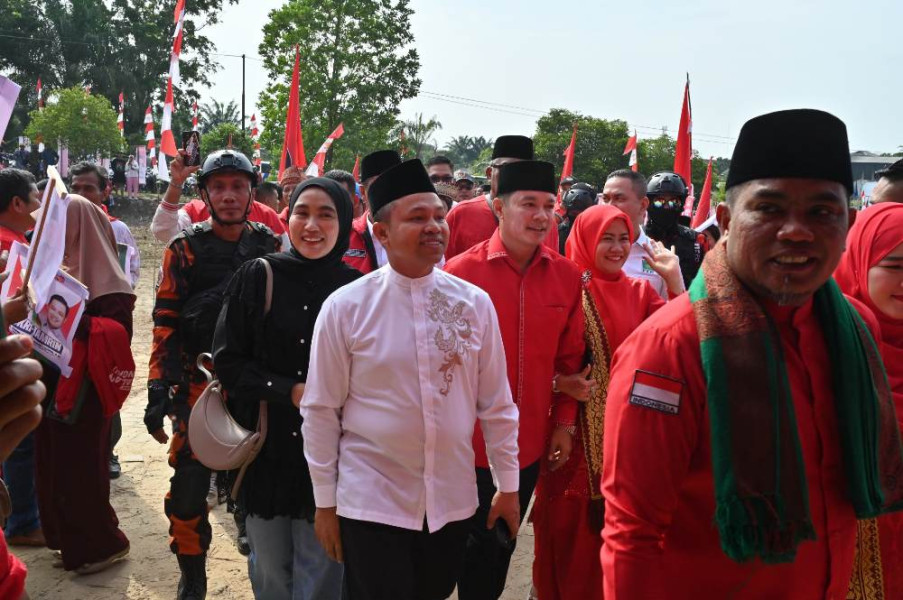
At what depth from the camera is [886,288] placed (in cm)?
280

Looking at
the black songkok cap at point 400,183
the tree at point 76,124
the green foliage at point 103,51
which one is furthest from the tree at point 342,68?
the black songkok cap at point 400,183

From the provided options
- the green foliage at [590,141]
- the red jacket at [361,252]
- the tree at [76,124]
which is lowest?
the red jacket at [361,252]

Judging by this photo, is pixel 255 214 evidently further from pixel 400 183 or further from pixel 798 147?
pixel 798 147

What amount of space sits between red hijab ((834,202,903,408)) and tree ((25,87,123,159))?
2909 centimetres

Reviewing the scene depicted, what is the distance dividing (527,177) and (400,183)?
1.21 meters

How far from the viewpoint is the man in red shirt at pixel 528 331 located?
146 inches

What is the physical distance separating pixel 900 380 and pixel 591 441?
1.45 metres

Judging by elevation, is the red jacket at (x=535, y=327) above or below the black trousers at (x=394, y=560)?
above

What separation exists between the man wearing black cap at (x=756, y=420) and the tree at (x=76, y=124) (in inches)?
1169

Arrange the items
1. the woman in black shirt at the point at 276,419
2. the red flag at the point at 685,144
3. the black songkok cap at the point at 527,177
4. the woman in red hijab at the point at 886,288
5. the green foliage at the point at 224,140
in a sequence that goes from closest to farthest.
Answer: the woman in red hijab at the point at 886,288, the woman in black shirt at the point at 276,419, the black songkok cap at the point at 527,177, the red flag at the point at 685,144, the green foliage at the point at 224,140

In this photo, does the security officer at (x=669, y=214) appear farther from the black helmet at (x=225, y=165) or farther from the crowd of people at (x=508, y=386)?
the black helmet at (x=225, y=165)

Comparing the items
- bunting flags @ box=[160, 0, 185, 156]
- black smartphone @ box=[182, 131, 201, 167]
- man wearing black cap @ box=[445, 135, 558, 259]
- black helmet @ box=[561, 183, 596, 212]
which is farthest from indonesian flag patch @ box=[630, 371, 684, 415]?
bunting flags @ box=[160, 0, 185, 156]

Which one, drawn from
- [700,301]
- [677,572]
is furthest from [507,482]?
[700,301]

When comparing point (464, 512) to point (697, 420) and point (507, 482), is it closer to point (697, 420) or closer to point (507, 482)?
point (507, 482)
